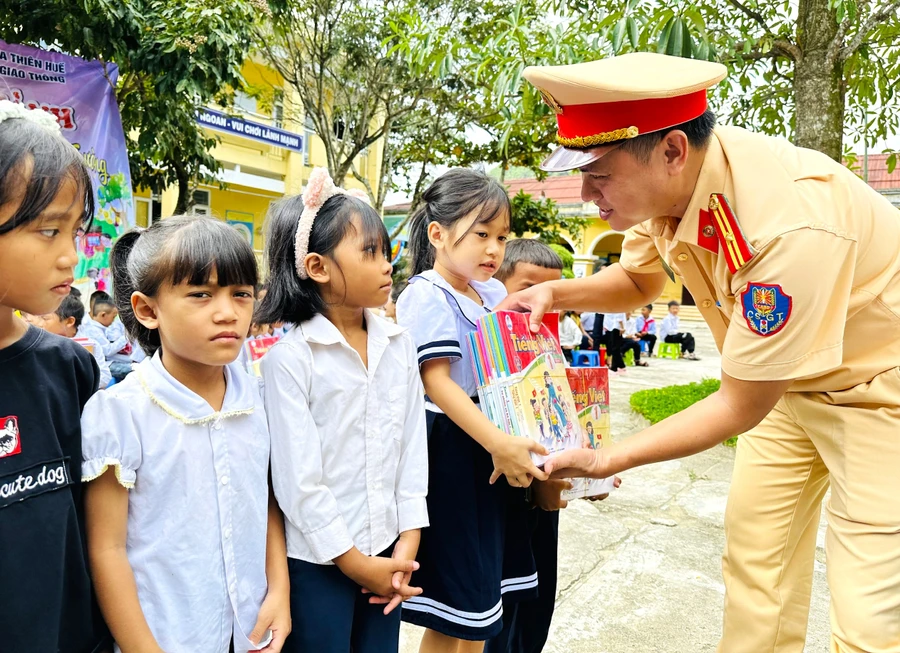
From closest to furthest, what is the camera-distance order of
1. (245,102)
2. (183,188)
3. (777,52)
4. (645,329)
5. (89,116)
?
(777,52), (89,116), (183,188), (645,329), (245,102)

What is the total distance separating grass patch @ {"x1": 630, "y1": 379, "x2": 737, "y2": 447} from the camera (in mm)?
6078

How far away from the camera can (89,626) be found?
3.90 feet

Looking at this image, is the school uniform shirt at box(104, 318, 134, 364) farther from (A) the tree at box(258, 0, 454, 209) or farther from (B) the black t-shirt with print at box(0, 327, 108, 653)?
(A) the tree at box(258, 0, 454, 209)

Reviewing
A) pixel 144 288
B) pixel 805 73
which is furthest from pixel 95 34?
pixel 805 73

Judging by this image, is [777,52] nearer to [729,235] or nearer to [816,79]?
[816,79]

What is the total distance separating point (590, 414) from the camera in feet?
6.08

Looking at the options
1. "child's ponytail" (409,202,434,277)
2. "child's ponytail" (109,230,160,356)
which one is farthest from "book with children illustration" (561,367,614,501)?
"child's ponytail" (109,230,160,356)

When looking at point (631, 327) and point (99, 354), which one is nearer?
point (99, 354)

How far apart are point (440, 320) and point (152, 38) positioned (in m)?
4.32

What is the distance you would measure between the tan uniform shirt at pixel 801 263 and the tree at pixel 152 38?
4.30 meters

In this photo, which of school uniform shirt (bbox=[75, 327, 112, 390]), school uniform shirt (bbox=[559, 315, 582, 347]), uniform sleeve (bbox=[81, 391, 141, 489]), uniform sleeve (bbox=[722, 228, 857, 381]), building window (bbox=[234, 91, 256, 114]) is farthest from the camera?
building window (bbox=[234, 91, 256, 114])

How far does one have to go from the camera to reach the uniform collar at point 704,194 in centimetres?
168

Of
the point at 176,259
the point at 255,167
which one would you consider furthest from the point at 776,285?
the point at 255,167

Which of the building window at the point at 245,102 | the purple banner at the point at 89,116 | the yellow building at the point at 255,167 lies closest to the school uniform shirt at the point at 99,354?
the purple banner at the point at 89,116
